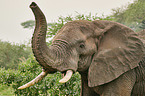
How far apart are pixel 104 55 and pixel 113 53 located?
4.3 inches

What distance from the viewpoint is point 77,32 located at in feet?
7.58

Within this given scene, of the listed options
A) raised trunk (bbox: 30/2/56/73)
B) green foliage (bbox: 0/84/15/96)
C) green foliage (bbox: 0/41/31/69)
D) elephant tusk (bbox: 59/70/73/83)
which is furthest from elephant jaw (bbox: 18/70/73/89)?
green foliage (bbox: 0/41/31/69)

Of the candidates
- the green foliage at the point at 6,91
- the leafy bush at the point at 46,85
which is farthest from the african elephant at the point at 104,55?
the green foliage at the point at 6,91

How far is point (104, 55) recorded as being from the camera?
2352 millimetres

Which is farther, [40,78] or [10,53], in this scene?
[10,53]

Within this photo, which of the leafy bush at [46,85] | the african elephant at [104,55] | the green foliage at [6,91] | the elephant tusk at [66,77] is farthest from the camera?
the green foliage at [6,91]

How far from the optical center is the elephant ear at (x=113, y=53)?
7.61ft

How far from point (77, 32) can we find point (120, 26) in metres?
0.55

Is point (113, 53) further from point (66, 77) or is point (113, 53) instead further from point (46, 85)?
point (46, 85)

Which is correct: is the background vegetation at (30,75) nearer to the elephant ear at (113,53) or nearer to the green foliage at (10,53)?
the green foliage at (10,53)

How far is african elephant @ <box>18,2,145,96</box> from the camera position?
2.19m

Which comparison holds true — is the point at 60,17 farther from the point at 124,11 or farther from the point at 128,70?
the point at 124,11

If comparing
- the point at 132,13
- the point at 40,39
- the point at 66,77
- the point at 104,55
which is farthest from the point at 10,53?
the point at 40,39

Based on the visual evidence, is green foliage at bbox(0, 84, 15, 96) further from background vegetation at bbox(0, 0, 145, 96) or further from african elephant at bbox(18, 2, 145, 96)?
african elephant at bbox(18, 2, 145, 96)
